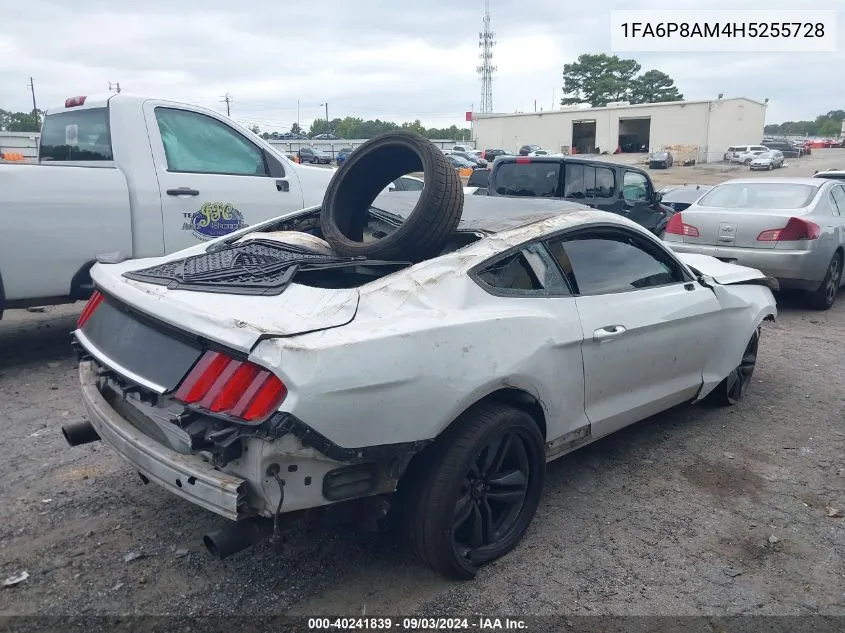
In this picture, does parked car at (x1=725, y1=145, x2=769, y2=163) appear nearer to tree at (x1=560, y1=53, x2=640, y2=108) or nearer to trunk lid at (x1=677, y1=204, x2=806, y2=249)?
tree at (x1=560, y1=53, x2=640, y2=108)

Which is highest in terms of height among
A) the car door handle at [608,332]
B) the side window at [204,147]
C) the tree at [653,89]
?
the tree at [653,89]

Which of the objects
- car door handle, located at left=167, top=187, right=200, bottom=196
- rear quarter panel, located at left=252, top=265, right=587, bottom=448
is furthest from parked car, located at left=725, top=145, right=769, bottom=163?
rear quarter panel, located at left=252, top=265, right=587, bottom=448

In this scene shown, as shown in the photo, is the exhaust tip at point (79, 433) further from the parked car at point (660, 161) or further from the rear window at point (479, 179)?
the parked car at point (660, 161)

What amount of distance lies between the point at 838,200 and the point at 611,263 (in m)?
6.45

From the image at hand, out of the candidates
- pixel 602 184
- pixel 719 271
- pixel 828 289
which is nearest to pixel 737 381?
pixel 719 271

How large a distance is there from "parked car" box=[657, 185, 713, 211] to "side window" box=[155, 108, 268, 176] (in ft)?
25.4

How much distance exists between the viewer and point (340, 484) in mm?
2467

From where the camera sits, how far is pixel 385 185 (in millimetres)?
3992

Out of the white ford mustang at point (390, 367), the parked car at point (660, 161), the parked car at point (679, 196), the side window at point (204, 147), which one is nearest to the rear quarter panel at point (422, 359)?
the white ford mustang at point (390, 367)

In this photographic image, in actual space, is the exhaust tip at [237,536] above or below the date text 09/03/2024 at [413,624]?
above

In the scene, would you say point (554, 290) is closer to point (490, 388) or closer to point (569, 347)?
point (569, 347)

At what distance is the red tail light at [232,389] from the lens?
230 centimetres

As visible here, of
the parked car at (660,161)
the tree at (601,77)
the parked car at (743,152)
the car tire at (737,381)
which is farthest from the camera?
the tree at (601,77)

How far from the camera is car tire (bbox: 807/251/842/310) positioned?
7883mm
